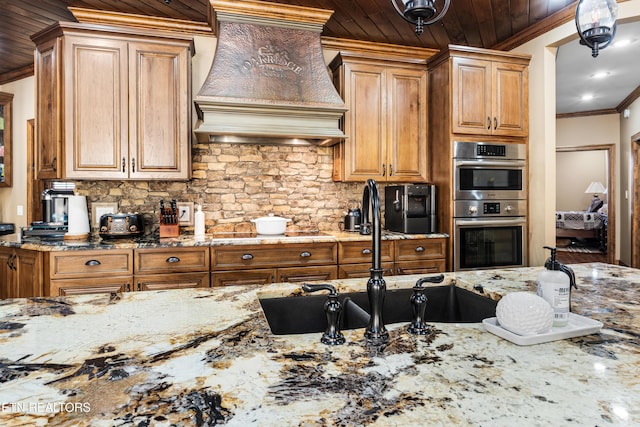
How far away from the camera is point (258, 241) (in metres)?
2.96

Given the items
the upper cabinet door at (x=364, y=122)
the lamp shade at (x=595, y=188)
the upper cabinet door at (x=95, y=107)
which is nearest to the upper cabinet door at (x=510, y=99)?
the upper cabinet door at (x=364, y=122)

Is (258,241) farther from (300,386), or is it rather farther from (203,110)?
(300,386)

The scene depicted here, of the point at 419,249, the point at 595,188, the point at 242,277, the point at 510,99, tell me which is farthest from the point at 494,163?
the point at 595,188

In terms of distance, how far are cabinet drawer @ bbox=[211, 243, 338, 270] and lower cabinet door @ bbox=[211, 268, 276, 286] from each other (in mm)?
37

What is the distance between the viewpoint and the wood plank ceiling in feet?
10.4

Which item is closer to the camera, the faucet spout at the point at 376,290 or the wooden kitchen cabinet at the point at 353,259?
the faucet spout at the point at 376,290

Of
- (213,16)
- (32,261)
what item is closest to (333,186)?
(213,16)

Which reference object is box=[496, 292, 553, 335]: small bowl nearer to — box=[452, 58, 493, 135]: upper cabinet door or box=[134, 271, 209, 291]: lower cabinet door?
box=[134, 271, 209, 291]: lower cabinet door

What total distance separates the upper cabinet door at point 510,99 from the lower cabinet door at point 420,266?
1286 millimetres

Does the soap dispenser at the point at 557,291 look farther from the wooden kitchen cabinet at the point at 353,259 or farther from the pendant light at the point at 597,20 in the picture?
the wooden kitchen cabinet at the point at 353,259

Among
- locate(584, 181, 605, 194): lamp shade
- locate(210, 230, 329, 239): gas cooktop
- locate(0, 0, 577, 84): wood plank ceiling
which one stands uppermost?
locate(0, 0, 577, 84): wood plank ceiling

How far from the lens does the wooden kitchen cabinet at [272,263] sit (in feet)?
9.59

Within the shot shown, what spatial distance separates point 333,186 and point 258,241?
3.86 feet

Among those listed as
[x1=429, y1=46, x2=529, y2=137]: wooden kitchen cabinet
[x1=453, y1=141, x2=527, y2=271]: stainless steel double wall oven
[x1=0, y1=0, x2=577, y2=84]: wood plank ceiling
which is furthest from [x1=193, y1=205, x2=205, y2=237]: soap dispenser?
[x1=429, y1=46, x2=529, y2=137]: wooden kitchen cabinet
